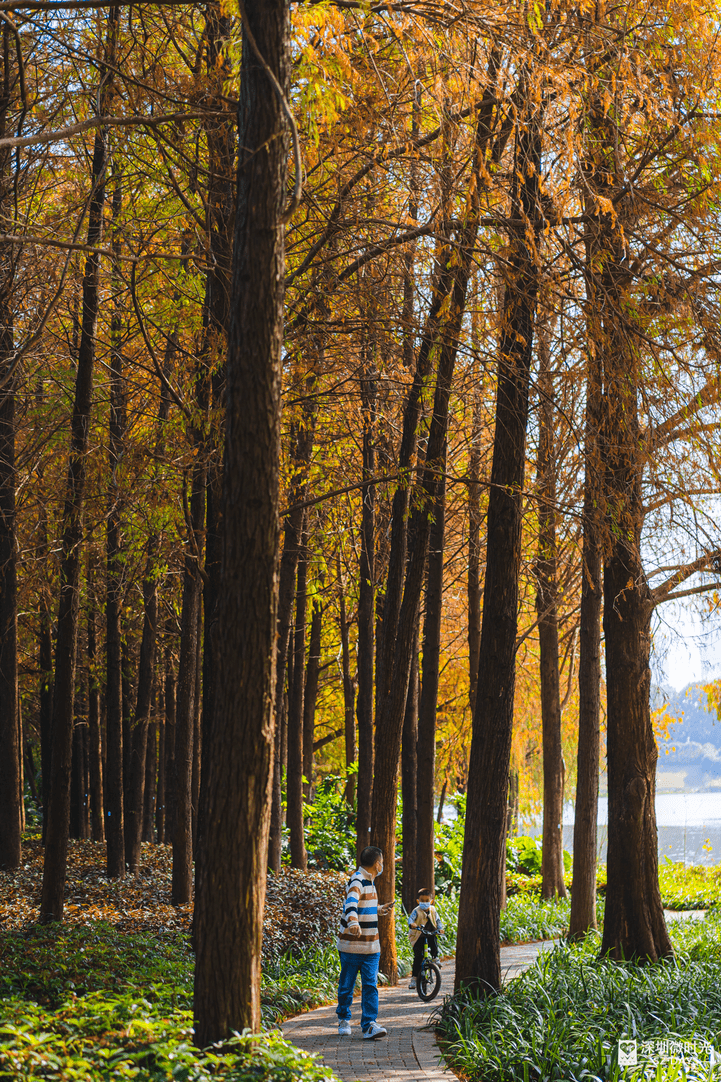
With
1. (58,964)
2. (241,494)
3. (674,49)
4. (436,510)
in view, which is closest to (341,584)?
(436,510)

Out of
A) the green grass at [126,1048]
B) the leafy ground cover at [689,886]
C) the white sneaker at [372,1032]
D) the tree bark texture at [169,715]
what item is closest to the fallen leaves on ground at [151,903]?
the white sneaker at [372,1032]

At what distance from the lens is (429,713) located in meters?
13.9

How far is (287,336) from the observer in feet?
24.6

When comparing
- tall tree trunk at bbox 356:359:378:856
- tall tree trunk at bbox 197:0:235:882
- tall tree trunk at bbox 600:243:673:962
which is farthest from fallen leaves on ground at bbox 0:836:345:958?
tall tree trunk at bbox 197:0:235:882

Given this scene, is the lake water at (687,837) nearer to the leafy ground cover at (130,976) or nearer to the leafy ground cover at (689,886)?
the leafy ground cover at (689,886)

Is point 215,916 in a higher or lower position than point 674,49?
lower

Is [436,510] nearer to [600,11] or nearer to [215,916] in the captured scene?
[600,11]

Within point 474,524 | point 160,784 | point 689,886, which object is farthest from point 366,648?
point 160,784

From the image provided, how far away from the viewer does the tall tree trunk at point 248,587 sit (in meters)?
4.39

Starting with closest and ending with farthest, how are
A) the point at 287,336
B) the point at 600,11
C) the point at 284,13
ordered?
the point at 284,13 < the point at 600,11 < the point at 287,336

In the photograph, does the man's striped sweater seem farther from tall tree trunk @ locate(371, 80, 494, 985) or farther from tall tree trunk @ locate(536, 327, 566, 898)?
tall tree trunk @ locate(536, 327, 566, 898)

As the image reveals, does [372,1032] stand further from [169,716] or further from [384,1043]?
[169,716]

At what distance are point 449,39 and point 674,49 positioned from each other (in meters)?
2.25

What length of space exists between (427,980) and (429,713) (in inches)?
196
